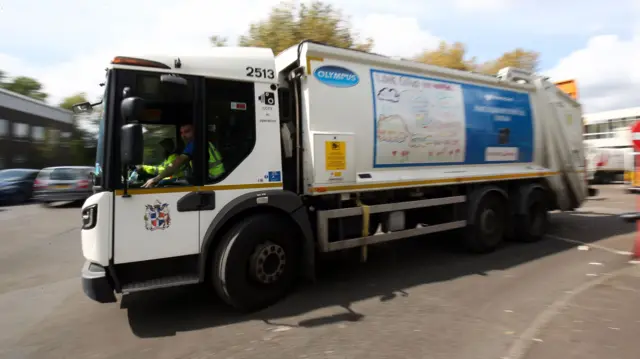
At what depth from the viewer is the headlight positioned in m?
3.71

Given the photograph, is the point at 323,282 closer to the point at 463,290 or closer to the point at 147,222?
the point at 463,290

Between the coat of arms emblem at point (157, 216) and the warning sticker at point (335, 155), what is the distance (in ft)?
6.25

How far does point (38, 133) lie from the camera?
3378 cm

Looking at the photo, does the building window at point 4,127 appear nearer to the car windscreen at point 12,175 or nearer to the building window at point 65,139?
the building window at point 65,139

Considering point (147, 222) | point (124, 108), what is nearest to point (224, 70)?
point (124, 108)

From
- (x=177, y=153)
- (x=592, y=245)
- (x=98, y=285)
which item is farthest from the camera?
(x=592, y=245)

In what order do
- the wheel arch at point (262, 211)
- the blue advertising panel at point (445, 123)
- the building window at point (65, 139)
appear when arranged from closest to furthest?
1. the wheel arch at point (262, 211)
2. the blue advertising panel at point (445, 123)
3. the building window at point (65, 139)

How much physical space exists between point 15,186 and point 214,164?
16620 millimetres

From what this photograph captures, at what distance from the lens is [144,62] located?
388cm

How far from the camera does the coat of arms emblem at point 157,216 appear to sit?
387 cm

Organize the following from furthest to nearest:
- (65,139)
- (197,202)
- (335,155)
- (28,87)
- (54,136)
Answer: (28,87) → (65,139) → (54,136) → (335,155) → (197,202)

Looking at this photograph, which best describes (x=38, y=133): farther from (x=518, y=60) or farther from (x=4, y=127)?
(x=518, y=60)

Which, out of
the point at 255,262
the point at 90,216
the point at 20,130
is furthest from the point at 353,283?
the point at 20,130

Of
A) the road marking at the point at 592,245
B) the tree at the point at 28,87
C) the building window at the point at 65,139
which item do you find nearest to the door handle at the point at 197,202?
the road marking at the point at 592,245
